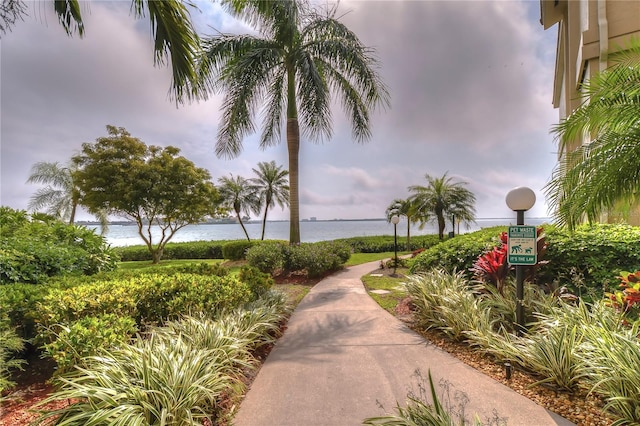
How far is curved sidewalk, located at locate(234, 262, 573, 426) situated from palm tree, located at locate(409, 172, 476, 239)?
59.7ft

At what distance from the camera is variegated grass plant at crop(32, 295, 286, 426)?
7.00 feet

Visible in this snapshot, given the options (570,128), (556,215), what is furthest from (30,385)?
(570,128)

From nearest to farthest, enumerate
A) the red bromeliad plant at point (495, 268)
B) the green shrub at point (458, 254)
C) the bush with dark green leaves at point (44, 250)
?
the bush with dark green leaves at point (44, 250) → the red bromeliad plant at point (495, 268) → the green shrub at point (458, 254)

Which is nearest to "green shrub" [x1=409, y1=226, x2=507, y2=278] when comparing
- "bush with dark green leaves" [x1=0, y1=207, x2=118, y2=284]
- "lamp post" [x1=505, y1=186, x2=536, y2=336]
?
"lamp post" [x1=505, y1=186, x2=536, y2=336]

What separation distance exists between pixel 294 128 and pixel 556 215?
8.27 meters

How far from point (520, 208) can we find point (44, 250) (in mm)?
7847

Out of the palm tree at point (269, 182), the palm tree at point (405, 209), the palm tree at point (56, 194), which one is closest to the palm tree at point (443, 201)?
the palm tree at point (405, 209)

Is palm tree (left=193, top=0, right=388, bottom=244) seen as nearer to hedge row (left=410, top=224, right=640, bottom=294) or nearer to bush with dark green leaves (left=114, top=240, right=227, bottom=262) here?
hedge row (left=410, top=224, right=640, bottom=294)

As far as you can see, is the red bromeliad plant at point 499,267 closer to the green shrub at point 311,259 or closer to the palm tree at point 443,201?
the green shrub at point 311,259

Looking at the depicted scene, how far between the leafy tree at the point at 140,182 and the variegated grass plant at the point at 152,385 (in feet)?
46.8

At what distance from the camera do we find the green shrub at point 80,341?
2.59m

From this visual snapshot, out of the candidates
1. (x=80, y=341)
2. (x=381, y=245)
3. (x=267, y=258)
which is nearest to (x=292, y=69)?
(x=267, y=258)

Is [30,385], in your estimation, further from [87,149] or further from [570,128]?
[87,149]

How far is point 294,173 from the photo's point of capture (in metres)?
10.7
